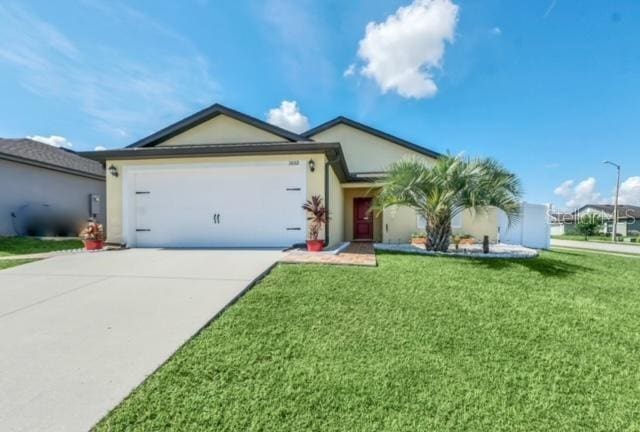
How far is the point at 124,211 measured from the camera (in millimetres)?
9945

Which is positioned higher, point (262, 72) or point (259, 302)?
point (262, 72)

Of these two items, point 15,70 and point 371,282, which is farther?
point 15,70

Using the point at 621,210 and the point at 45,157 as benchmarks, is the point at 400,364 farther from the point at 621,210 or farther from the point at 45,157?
the point at 621,210

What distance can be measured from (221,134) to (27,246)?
8.46m

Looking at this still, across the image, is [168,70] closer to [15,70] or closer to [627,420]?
[15,70]

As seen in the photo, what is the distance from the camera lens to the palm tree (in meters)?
8.34

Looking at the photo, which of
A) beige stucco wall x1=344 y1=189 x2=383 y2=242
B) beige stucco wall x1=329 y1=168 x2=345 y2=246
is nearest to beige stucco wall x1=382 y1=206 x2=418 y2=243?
beige stucco wall x1=344 y1=189 x2=383 y2=242

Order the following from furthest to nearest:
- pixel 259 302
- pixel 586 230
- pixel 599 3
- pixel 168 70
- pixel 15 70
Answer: pixel 586 230
pixel 168 70
pixel 15 70
pixel 599 3
pixel 259 302

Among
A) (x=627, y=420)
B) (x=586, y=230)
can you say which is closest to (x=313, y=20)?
(x=627, y=420)

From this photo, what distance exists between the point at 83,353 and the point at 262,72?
1240cm

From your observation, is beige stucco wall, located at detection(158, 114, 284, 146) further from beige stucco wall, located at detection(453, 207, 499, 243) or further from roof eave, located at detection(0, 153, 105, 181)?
beige stucco wall, located at detection(453, 207, 499, 243)

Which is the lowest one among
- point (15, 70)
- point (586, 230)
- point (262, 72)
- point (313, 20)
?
point (586, 230)

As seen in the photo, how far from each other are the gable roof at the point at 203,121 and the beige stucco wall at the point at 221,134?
157 mm

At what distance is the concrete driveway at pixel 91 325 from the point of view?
2.43m
